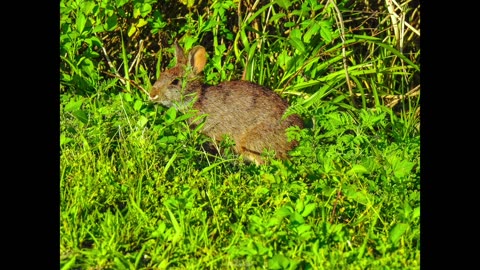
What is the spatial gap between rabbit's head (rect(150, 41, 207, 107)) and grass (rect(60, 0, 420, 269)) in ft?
0.36

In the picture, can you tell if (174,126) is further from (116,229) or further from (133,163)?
(116,229)

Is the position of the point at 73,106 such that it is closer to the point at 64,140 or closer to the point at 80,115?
the point at 80,115

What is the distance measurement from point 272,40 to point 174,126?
77.1 inches

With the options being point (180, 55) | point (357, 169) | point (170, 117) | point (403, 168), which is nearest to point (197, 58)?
point (180, 55)

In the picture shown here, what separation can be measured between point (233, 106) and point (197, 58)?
1.61 feet

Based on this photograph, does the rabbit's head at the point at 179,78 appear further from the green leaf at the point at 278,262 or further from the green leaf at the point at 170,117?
the green leaf at the point at 278,262

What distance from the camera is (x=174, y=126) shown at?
18.1ft

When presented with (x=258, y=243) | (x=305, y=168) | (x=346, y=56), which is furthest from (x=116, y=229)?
(x=346, y=56)

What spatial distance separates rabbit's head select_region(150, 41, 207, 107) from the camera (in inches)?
251

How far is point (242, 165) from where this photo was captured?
5422 millimetres

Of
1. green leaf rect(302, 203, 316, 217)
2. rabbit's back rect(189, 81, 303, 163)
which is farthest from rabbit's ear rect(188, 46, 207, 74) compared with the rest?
green leaf rect(302, 203, 316, 217)

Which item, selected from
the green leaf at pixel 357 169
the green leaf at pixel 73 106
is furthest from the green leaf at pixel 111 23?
the green leaf at pixel 357 169

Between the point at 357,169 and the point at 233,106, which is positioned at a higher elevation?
the point at 357,169

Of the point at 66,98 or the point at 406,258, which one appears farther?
the point at 66,98
